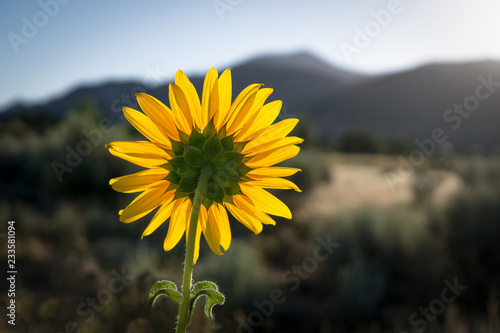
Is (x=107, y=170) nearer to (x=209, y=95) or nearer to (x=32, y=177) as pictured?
(x=32, y=177)

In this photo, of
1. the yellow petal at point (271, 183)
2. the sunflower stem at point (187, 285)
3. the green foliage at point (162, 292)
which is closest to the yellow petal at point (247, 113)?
the yellow petal at point (271, 183)

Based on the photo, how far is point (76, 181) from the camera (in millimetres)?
9227

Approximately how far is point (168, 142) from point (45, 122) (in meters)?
31.4

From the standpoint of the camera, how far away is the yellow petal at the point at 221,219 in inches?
36.9

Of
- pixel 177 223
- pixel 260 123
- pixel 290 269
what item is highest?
pixel 260 123

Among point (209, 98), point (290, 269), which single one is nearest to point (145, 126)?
point (209, 98)

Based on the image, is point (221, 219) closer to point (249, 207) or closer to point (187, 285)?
point (249, 207)

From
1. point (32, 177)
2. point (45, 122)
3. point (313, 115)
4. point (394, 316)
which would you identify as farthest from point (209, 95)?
point (313, 115)

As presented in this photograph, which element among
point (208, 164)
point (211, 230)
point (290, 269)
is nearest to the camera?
point (208, 164)

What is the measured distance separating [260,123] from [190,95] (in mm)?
177

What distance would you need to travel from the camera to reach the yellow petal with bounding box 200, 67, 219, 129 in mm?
900

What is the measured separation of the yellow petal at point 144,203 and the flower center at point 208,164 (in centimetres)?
4

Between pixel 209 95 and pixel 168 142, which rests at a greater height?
pixel 209 95

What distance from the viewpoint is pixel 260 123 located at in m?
0.93
